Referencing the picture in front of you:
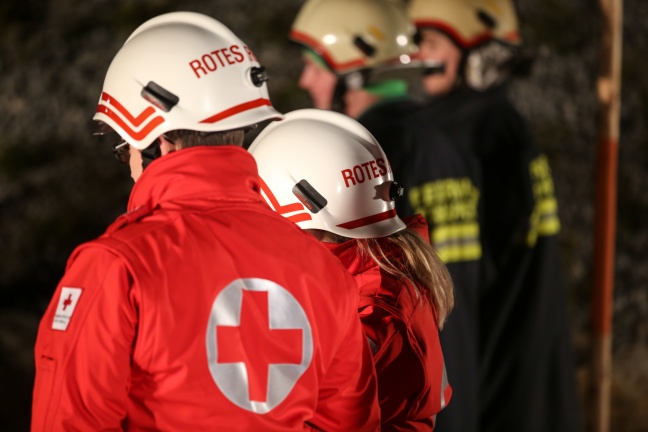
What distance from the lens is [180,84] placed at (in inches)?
84.7

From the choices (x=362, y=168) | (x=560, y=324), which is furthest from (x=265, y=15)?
(x=362, y=168)

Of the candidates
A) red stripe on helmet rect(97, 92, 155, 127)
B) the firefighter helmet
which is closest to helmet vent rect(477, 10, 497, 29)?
the firefighter helmet

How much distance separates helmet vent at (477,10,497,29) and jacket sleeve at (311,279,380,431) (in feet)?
11.5

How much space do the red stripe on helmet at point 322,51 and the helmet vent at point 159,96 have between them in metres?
2.16

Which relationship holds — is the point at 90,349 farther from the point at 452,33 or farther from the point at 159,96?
the point at 452,33

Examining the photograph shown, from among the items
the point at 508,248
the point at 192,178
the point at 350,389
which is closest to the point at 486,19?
the point at 508,248

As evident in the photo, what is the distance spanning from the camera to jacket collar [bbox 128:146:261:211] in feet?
6.57

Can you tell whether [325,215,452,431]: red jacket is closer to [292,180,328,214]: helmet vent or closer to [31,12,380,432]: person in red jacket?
[292,180,328,214]: helmet vent

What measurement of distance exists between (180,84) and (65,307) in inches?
19.9

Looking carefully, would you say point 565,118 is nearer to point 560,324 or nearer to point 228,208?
point 560,324

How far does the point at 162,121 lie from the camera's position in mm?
2133

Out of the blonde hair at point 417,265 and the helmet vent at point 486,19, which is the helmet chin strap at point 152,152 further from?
the helmet vent at point 486,19

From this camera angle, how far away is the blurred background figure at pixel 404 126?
3963 millimetres

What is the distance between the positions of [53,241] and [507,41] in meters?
2.84
